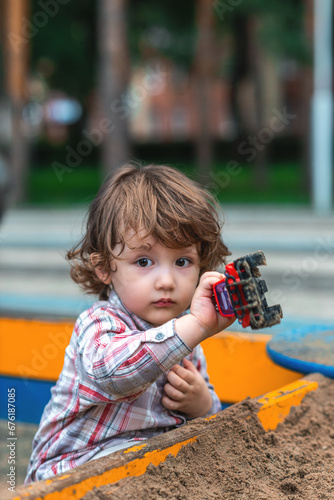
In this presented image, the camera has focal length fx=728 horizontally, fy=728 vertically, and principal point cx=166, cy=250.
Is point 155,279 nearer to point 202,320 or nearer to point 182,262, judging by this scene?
point 182,262

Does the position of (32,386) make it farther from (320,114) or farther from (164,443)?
(320,114)

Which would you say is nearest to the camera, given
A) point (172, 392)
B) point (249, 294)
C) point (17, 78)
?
point (249, 294)

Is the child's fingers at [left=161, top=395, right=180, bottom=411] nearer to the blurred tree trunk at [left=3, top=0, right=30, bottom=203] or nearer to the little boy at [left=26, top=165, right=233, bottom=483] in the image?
the little boy at [left=26, top=165, right=233, bottom=483]

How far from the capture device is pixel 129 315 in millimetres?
1771

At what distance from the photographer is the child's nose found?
5.51 feet

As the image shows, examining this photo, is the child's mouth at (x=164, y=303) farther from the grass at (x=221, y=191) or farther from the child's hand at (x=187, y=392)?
the grass at (x=221, y=191)

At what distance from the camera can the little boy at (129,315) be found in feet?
5.44

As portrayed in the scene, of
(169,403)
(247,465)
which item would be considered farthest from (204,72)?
(247,465)

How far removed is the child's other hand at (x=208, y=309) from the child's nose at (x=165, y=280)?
141 millimetres

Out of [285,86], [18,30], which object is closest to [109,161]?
[18,30]

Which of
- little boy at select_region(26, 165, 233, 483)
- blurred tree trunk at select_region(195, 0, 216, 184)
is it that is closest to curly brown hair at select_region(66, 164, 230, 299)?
little boy at select_region(26, 165, 233, 483)

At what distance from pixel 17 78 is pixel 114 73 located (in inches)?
89.0

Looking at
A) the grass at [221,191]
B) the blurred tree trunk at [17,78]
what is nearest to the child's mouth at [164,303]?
the grass at [221,191]

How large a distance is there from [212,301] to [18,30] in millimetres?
13214
